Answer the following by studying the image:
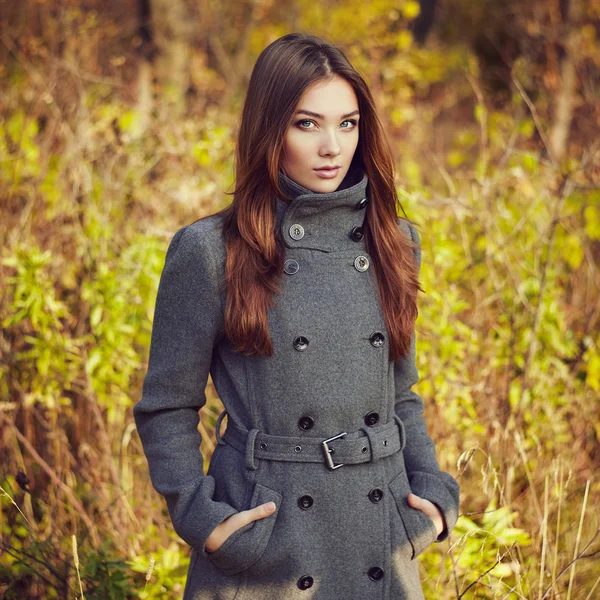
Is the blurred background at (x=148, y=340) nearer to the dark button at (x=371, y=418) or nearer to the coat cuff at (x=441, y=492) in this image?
the coat cuff at (x=441, y=492)

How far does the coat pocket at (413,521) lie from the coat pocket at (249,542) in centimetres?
32

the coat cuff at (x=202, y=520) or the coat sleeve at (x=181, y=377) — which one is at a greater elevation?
the coat sleeve at (x=181, y=377)

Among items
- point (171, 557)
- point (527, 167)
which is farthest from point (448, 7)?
point (171, 557)

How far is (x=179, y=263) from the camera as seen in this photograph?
6.14ft

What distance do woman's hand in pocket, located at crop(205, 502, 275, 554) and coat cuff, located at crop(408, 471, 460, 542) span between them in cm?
45

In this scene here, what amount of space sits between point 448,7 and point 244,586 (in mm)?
15408

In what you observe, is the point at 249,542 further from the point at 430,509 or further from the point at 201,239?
the point at 201,239

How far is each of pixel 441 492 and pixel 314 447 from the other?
0.41m

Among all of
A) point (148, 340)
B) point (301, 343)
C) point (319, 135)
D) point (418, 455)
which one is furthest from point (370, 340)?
point (148, 340)

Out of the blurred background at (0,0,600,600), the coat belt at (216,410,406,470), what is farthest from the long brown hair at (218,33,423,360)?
the blurred background at (0,0,600,600)

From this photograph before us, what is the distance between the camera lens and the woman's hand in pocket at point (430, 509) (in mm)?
1948

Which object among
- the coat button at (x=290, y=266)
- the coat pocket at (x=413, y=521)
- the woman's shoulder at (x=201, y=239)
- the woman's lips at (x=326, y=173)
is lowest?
the coat pocket at (x=413, y=521)

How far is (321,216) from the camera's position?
1949mm

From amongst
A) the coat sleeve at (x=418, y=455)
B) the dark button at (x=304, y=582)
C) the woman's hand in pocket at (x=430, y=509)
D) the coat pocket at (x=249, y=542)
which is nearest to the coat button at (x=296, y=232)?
the coat sleeve at (x=418, y=455)
